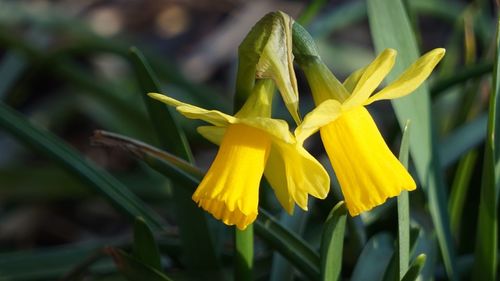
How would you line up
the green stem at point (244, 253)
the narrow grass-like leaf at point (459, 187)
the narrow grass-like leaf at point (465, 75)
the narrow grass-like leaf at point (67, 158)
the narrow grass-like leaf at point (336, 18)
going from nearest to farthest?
the green stem at point (244, 253), the narrow grass-like leaf at point (67, 158), the narrow grass-like leaf at point (459, 187), the narrow grass-like leaf at point (465, 75), the narrow grass-like leaf at point (336, 18)

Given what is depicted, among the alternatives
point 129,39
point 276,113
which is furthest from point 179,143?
point 129,39

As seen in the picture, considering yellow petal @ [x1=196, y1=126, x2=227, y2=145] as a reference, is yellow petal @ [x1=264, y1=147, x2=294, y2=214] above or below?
below

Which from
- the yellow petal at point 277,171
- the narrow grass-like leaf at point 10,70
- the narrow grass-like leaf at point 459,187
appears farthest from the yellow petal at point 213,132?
the narrow grass-like leaf at point 10,70

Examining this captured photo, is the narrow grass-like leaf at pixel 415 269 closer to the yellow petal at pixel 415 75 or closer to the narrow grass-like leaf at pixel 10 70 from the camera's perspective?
the yellow petal at pixel 415 75

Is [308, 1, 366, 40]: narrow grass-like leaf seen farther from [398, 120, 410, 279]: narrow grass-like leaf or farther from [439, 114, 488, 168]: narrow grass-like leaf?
[398, 120, 410, 279]: narrow grass-like leaf

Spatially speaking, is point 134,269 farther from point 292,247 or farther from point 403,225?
point 403,225

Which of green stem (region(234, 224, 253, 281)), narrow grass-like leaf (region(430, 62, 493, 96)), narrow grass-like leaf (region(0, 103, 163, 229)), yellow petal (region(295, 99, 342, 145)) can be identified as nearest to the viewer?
yellow petal (region(295, 99, 342, 145))

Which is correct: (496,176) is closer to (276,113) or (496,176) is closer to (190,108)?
(190,108)

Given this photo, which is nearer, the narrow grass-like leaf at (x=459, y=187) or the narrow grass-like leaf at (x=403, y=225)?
the narrow grass-like leaf at (x=403, y=225)

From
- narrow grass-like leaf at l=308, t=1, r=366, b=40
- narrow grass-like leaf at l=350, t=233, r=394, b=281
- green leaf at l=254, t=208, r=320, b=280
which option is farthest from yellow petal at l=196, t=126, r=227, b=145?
narrow grass-like leaf at l=308, t=1, r=366, b=40
